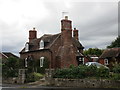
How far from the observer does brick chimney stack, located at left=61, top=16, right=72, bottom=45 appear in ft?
110

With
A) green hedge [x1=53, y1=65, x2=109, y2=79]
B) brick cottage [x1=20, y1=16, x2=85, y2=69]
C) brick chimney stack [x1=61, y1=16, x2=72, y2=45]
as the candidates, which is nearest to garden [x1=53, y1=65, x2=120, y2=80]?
green hedge [x1=53, y1=65, x2=109, y2=79]

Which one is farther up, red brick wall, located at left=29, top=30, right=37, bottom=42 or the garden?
red brick wall, located at left=29, top=30, right=37, bottom=42

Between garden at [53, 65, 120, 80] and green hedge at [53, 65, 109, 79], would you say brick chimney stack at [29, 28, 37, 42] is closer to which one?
garden at [53, 65, 120, 80]

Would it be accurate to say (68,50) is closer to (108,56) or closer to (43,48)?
(43,48)

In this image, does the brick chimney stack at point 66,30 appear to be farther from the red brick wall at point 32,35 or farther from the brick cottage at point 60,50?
the red brick wall at point 32,35

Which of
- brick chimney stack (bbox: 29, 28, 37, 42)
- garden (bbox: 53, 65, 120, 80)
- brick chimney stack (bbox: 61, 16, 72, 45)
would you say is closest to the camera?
garden (bbox: 53, 65, 120, 80)

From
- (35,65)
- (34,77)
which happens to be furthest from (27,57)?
(34,77)

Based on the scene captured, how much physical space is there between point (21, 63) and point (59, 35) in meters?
9.66

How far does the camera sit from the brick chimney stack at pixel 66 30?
33.5 metres

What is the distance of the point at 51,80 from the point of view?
23766 mm

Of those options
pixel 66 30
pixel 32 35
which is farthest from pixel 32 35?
pixel 66 30

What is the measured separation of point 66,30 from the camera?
33812mm

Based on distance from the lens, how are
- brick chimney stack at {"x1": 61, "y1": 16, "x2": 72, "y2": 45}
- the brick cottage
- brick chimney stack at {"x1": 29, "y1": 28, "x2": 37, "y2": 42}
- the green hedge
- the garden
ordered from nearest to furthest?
the garden, the green hedge, brick chimney stack at {"x1": 61, "y1": 16, "x2": 72, "y2": 45}, the brick cottage, brick chimney stack at {"x1": 29, "y1": 28, "x2": 37, "y2": 42}

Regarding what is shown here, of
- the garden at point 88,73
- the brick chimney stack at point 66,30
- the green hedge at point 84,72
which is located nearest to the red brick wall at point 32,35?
the brick chimney stack at point 66,30
